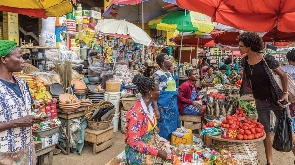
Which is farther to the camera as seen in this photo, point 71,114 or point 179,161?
point 71,114

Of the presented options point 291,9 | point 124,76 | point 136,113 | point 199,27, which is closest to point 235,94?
point 199,27

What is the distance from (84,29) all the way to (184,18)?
11.6 feet

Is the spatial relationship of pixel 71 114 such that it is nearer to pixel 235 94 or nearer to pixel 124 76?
pixel 124 76

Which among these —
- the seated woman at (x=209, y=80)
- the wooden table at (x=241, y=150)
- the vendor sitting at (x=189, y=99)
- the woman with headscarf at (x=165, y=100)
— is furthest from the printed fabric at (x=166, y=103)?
the seated woman at (x=209, y=80)

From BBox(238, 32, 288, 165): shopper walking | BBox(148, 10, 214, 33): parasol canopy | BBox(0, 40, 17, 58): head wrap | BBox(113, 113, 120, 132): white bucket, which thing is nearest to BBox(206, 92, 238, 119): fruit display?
BBox(238, 32, 288, 165): shopper walking

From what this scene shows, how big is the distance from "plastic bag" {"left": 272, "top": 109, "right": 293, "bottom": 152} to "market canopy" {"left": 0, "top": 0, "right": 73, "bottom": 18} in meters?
3.50

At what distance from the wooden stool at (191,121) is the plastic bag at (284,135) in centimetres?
206

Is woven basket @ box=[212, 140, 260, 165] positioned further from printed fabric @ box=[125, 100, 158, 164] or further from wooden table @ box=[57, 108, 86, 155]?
wooden table @ box=[57, 108, 86, 155]

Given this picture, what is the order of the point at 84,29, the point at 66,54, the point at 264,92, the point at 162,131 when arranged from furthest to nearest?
the point at 84,29 → the point at 66,54 → the point at 162,131 → the point at 264,92

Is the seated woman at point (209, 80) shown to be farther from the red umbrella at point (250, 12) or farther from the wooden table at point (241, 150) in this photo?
the wooden table at point (241, 150)

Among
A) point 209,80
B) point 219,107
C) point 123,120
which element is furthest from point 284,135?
point 209,80

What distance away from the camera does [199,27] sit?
7094 mm

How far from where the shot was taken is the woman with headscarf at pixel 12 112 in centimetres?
224

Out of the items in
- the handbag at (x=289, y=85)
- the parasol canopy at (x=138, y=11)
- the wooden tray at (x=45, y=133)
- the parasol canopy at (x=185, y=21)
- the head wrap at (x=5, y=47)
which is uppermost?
the parasol canopy at (x=138, y=11)
